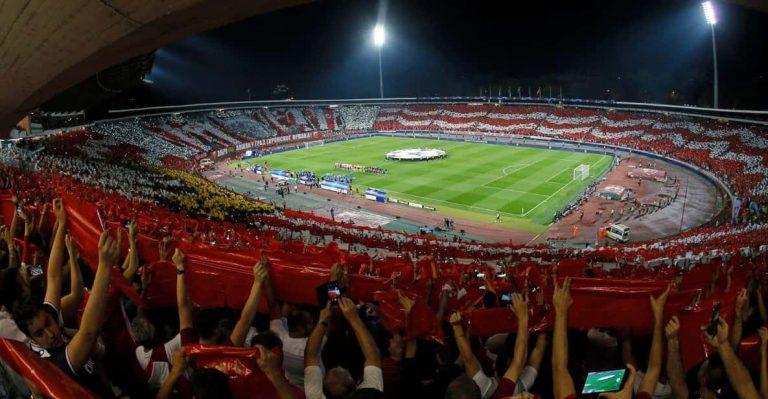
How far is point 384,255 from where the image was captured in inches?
752

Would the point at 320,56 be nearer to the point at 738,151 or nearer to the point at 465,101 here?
the point at 465,101

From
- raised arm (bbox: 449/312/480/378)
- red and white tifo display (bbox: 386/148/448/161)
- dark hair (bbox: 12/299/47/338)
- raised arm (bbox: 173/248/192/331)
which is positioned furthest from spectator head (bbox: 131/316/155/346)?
red and white tifo display (bbox: 386/148/448/161)

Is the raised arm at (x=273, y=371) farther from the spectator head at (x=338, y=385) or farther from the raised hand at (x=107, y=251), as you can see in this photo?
the raised hand at (x=107, y=251)

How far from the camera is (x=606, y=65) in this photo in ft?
273

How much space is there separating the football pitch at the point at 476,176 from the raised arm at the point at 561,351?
2765cm

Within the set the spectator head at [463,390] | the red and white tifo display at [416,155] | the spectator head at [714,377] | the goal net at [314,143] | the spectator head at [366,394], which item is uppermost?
the goal net at [314,143]

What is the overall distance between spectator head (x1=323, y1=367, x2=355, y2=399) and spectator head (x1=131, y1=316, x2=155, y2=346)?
178 centimetres

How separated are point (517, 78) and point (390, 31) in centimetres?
2700

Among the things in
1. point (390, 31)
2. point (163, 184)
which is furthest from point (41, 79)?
point (390, 31)

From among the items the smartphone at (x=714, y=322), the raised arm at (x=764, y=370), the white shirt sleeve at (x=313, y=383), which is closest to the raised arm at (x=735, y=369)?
the raised arm at (x=764, y=370)

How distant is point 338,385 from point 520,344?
130 cm

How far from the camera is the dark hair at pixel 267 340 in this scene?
3.72 meters

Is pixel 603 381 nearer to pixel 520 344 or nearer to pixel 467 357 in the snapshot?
pixel 520 344

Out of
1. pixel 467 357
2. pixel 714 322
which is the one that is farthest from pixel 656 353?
pixel 467 357
